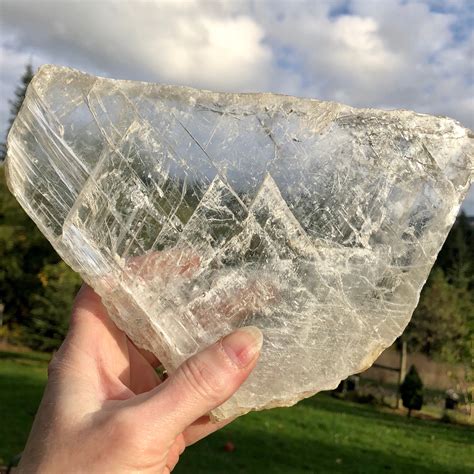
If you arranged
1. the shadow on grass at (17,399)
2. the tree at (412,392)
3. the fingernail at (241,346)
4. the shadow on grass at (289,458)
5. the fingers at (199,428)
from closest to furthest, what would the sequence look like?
the fingernail at (241,346), the fingers at (199,428), the shadow on grass at (289,458), the shadow on grass at (17,399), the tree at (412,392)

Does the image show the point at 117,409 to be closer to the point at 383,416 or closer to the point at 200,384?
the point at 200,384

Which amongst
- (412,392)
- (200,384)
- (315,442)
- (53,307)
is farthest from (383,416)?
(200,384)

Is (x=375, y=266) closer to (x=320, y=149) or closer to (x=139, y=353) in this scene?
(x=320, y=149)

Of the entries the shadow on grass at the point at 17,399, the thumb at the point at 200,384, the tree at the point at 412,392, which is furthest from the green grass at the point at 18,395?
the tree at the point at 412,392

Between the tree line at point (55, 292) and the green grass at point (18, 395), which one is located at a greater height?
the tree line at point (55, 292)

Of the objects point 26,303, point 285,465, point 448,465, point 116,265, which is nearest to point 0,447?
point 285,465

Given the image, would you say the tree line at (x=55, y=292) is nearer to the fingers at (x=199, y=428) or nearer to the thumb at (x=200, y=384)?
the fingers at (x=199, y=428)

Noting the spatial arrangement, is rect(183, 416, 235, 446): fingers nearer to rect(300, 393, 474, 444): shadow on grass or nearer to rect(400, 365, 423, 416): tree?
rect(300, 393, 474, 444): shadow on grass
